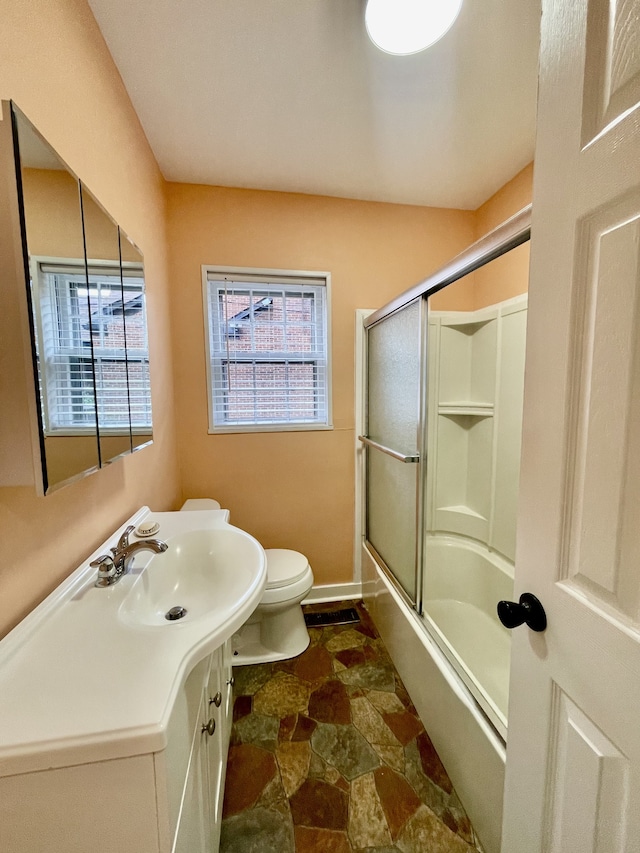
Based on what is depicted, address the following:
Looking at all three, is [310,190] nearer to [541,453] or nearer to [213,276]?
[213,276]

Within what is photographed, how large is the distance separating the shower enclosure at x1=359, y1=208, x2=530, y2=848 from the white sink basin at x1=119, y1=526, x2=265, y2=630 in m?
0.82

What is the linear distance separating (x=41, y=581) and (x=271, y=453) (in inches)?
52.5

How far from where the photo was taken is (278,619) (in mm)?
1694

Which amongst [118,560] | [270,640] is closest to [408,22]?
[118,560]

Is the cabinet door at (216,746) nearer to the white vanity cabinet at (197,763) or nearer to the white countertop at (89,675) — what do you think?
the white vanity cabinet at (197,763)

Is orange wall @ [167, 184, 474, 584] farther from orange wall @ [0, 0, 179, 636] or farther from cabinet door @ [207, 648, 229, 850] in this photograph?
cabinet door @ [207, 648, 229, 850]

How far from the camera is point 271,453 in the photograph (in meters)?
2.03

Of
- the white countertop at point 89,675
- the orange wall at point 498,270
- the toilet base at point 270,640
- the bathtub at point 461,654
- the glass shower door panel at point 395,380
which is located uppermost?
the orange wall at point 498,270

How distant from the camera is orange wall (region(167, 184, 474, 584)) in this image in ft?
6.14

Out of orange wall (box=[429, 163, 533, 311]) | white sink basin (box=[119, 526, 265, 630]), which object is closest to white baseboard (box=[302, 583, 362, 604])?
white sink basin (box=[119, 526, 265, 630])

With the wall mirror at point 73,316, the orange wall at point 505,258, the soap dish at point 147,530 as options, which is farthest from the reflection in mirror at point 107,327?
the orange wall at point 505,258

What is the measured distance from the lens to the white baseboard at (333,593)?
7.02 ft

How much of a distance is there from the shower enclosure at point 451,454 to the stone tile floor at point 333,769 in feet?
0.84

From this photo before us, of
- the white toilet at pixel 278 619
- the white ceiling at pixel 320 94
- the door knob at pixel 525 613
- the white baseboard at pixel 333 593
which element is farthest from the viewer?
the white baseboard at pixel 333 593
